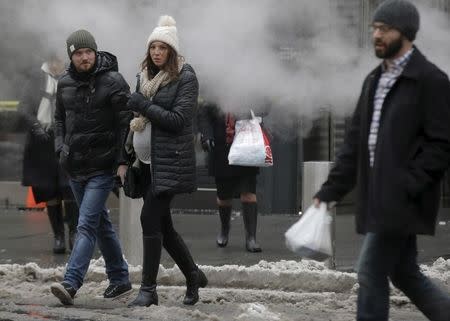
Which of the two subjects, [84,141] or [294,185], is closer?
[84,141]

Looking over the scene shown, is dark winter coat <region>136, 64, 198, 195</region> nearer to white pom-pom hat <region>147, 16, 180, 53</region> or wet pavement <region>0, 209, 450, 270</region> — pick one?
white pom-pom hat <region>147, 16, 180, 53</region>

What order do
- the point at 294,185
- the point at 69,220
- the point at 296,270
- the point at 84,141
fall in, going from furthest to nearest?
the point at 294,185
the point at 69,220
the point at 296,270
the point at 84,141

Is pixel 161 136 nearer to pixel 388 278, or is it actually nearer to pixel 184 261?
pixel 184 261

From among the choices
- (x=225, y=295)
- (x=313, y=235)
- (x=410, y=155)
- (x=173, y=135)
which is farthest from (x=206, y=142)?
(x=410, y=155)

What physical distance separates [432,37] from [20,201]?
7.24m

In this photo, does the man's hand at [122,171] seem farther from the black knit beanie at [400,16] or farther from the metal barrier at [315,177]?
the black knit beanie at [400,16]

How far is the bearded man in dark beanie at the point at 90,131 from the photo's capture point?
7.15 m

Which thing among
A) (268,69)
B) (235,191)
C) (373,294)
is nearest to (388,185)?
(373,294)

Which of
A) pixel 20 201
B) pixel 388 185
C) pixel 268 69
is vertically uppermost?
pixel 268 69

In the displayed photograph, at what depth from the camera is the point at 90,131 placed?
283 inches

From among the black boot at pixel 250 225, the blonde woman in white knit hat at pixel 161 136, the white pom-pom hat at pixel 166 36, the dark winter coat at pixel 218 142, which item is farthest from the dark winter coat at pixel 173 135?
the black boot at pixel 250 225

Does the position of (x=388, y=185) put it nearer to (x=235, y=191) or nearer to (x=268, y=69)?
(x=268, y=69)

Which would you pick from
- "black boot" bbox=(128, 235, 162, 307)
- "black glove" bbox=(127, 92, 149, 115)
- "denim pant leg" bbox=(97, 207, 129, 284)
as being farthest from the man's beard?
"denim pant leg" bbox=(97, 207, 129, 284)

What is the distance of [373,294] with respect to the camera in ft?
16.9
